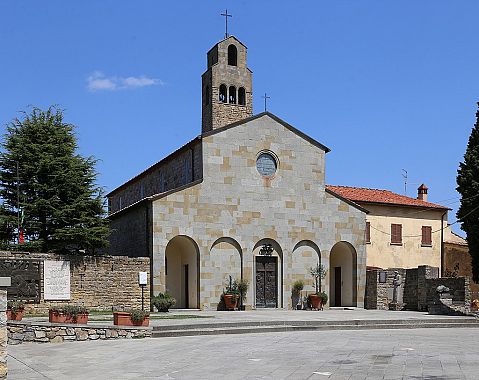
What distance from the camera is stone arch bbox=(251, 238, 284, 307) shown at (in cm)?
3450

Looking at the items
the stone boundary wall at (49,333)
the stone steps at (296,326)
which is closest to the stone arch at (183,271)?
the stone steps at (296,326)

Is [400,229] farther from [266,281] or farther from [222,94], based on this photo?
[222,94]

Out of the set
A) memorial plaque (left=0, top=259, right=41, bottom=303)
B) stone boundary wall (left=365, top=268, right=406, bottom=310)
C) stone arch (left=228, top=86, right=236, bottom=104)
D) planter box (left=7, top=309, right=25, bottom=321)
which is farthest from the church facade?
planter box (left=7, top=309, right=25, bottom=321)

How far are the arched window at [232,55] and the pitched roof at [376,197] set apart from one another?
1163 cm

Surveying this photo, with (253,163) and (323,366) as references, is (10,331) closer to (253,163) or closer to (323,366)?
(323,366)

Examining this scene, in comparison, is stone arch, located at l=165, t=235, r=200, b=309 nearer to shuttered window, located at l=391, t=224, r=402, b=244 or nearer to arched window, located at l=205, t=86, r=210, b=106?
arched window, located at l=205, t=86, r=210, b=106

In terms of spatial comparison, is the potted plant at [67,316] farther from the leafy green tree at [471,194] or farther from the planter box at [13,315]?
the leafy green tree at [471,194]

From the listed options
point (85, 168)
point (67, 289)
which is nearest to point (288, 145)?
point (85, 168)

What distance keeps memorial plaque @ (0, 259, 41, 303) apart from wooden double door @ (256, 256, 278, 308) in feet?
40.5

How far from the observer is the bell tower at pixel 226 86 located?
3956 centimetres

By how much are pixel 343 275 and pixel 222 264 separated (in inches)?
330

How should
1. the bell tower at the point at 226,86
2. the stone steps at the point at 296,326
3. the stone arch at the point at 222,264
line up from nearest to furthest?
the stone steps at the point at 296,326 → the stone arch at the point at 222,264 → the bell tower at the point at 226,86

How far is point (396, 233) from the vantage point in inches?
1761

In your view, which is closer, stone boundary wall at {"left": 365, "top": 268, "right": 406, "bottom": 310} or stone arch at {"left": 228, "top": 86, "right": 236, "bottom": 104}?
stone boundary wall at {"left": 365, "top": 268, "right": 406, "bottom": 310}
